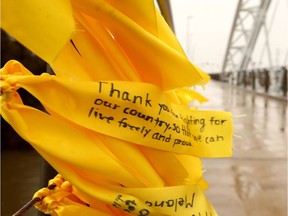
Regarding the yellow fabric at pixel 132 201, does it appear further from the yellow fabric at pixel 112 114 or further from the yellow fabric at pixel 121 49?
the yellow fabric at pixel 121 49

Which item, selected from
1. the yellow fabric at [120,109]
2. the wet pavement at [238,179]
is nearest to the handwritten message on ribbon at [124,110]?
the yellow fabric at [120,109]

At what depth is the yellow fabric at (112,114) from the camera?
723mm

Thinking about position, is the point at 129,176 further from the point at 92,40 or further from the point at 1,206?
the point at 1,206

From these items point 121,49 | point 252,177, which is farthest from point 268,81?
point 121,49

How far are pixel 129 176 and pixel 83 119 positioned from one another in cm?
15

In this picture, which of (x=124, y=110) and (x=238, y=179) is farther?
(x=238, y=179)

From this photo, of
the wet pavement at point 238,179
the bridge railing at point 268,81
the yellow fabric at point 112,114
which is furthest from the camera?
the bridge railing at point 268,81

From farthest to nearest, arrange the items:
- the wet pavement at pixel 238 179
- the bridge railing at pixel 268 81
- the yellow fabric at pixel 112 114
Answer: the bridge railing at pixel 268 81, the wet pavement at pixel 238 179, the yellow fabric at pixel 112 114

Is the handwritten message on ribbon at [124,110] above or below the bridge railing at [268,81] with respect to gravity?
above

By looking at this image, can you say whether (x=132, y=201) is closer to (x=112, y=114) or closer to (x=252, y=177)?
(x=112, y=114)

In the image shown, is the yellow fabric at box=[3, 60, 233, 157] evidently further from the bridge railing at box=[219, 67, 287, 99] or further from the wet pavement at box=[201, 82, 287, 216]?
the bridge railing at box=[219, 67, 287, 99]

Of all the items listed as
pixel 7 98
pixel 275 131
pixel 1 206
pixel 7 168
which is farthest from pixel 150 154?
pixel 275 131

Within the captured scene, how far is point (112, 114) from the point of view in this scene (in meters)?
0.77

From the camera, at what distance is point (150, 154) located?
82 cm
